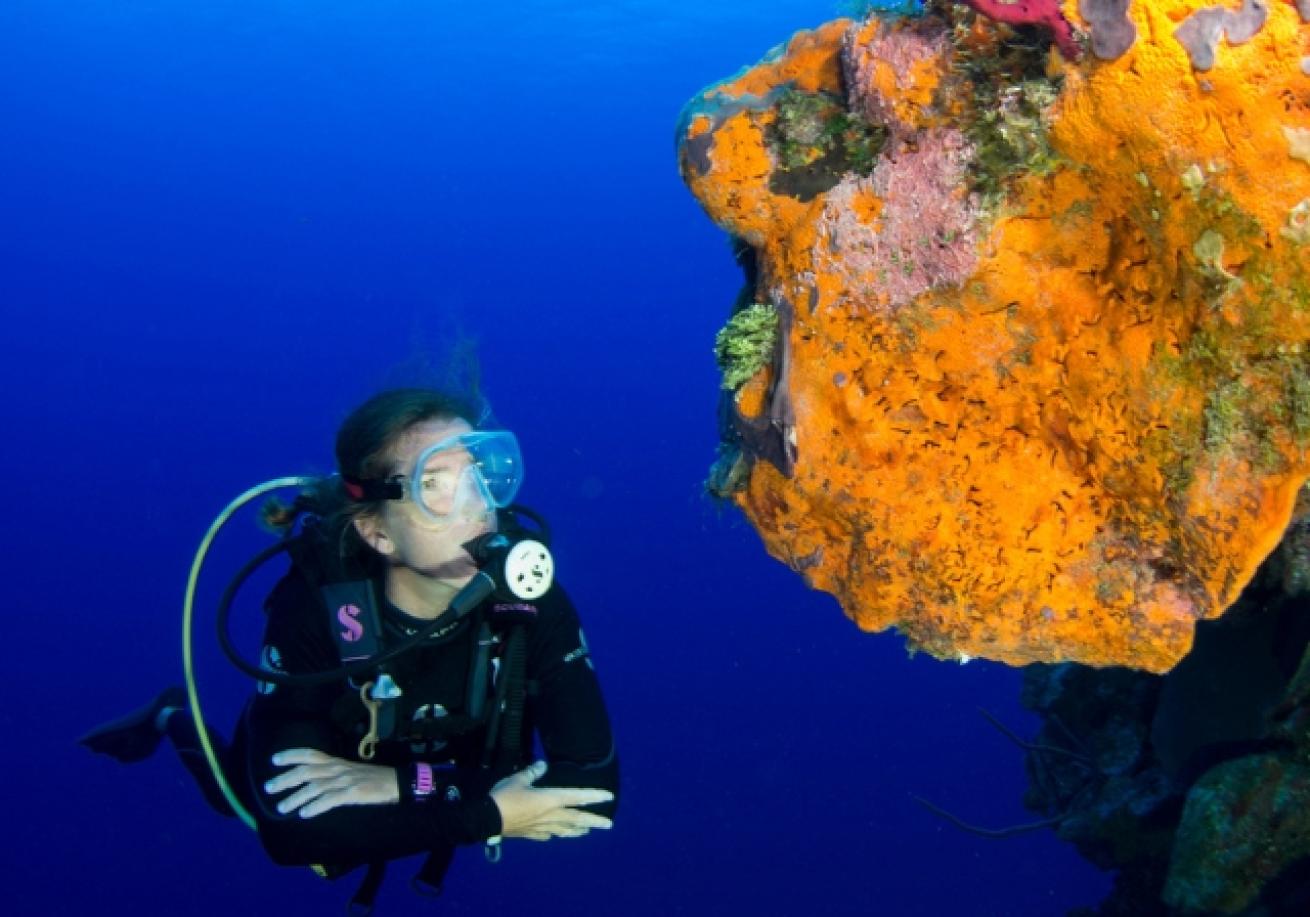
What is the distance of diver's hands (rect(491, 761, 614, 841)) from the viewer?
3146mm

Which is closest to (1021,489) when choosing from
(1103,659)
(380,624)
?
(1103,659)

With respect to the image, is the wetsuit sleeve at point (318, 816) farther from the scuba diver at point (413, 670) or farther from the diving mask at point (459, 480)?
the diving mask at point (459, 480)

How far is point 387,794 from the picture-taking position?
3.11 m

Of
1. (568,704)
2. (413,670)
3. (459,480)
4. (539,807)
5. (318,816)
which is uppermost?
(459,480)

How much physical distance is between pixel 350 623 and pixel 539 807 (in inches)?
39.0

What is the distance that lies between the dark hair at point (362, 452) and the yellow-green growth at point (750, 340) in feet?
4.18

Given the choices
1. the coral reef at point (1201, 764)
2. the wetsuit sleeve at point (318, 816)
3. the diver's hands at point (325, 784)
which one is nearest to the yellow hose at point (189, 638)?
the wetsuit sleeve at point (318, 816)

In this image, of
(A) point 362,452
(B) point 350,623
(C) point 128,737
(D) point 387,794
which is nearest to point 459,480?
(A) point 362,452

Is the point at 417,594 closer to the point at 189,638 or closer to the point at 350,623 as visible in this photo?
the point at 350,623

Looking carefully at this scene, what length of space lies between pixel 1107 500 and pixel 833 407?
2.90ft

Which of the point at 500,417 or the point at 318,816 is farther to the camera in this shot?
the point at 500,417

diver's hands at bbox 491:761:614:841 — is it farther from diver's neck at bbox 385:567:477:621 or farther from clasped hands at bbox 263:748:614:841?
diver's neck at bbox 385:567:477:621

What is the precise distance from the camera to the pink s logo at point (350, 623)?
3.26 metres

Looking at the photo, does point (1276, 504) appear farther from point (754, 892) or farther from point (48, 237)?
point (48, 237)
